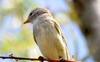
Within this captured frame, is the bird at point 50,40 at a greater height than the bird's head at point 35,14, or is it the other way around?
the bird's head at point 35,14

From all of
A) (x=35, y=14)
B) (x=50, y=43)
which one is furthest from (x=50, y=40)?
(x=35, y=14)

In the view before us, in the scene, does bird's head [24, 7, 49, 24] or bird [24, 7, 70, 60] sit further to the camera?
bird's head [24, 7, 49, 24]

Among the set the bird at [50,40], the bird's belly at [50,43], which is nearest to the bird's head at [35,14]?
the bird at [50,40]

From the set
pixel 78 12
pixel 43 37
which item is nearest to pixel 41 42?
pixel 43 37

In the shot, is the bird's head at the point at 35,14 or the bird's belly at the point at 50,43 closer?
the bird's belly at the point at 50,43

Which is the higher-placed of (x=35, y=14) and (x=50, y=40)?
(x=35, y=14)

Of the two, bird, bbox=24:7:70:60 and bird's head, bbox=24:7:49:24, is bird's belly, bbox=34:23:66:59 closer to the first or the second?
bird, bbox=24:7:70:60

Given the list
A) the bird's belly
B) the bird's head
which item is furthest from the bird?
the bird's head

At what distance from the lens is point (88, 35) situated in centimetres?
181

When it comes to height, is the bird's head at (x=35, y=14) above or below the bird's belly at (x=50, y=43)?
above

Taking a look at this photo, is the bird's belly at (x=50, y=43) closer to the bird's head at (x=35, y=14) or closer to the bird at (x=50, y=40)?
the bird at (x=50, y=40)

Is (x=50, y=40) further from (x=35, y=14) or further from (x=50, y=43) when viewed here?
(x=35, y=14)

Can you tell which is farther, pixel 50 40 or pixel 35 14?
pixel 35 14

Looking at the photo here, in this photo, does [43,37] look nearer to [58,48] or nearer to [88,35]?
[58,48]
